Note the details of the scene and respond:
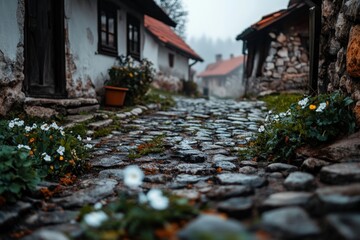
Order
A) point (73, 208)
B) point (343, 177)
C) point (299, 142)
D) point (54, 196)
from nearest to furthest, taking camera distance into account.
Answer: point (343, 177) < point (73, 208) < point (54, 196) < point (299, 142)

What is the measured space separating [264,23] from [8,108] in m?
8.63

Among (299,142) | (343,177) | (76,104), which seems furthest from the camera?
(76,104)

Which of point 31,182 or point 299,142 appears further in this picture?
point 299,142

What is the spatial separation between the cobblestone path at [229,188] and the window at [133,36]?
485cm

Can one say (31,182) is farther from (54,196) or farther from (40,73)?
(40,73)

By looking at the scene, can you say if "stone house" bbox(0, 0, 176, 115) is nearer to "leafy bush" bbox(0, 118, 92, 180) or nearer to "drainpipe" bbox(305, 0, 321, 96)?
"leafy bush" bbox(0, 118, 92, 180)

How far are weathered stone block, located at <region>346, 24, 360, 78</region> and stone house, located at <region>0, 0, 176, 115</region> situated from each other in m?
4.00

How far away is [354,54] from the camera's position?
8.80 feet

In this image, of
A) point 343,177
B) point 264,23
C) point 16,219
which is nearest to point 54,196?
point 16,219

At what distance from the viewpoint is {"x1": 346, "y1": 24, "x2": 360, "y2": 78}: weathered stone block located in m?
2.65

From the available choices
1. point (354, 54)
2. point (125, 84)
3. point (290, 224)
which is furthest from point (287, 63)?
point (290, 224)

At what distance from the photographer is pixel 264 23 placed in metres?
Answer: 10.6

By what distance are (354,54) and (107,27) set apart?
5969 mm

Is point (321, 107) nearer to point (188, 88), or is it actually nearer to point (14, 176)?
point (14, 176)
